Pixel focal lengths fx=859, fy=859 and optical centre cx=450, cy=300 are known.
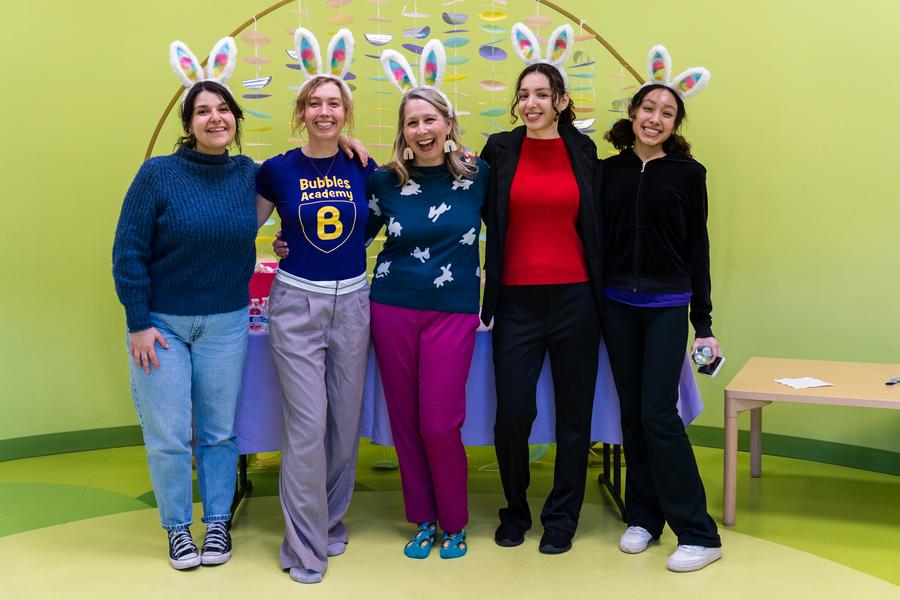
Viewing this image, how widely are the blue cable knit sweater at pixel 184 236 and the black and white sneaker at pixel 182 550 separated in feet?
2.27

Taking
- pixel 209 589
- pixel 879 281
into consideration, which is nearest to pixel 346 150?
pixel 209 589

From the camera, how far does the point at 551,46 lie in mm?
2736

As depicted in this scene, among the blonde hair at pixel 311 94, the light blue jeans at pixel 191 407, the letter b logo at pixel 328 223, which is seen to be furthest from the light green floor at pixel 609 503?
the blonde hair at pixel 311 94

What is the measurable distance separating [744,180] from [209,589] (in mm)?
2911

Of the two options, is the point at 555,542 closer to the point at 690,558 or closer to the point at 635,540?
the point at 635,540

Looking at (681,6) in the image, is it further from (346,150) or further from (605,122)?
(346,150)

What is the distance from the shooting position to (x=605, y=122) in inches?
166

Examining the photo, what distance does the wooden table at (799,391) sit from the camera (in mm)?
2992

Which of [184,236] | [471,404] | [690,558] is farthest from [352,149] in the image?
[690,558]

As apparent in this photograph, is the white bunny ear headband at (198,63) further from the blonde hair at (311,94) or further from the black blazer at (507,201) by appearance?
the black blazer at (507,201)

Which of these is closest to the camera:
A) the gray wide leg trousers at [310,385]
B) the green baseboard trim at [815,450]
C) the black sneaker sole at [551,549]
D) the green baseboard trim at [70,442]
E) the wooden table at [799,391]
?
the gray wide leg trousers at [310,385]

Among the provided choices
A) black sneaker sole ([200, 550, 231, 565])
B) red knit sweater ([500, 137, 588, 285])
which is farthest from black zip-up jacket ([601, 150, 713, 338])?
black sneaker sole ([200, 550, 231, 565])

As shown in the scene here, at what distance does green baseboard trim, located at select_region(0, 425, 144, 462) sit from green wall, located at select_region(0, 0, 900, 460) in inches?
1.6

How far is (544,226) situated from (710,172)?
1664mm
